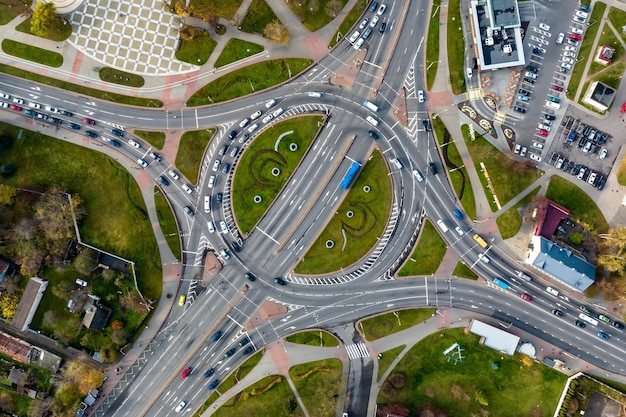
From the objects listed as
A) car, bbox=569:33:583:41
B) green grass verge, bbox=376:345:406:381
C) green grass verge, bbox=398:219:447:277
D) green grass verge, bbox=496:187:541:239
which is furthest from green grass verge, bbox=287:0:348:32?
green grass verge, bbox=376:345:406:381

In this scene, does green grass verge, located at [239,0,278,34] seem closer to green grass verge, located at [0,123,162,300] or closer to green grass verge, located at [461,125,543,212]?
green grass verge, located at [0,123,162,300]

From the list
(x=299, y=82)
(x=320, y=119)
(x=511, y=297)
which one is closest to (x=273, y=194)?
(x=320, y=119)

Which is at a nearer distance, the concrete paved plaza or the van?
the van

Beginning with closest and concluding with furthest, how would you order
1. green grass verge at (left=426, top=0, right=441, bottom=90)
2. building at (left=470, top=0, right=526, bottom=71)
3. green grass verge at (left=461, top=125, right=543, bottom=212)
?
building at (left=470, top=0, right=526, bottom=71), green grass verge at (left=461, top=125, right=543, bottom=212), green grass verge at (left=426, top=0, right=441, bottom=90)

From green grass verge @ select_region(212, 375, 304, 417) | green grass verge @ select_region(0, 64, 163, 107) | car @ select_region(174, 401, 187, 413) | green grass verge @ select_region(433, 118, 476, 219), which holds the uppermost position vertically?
green grass verge @ select_region(433, 118, 476, 219)

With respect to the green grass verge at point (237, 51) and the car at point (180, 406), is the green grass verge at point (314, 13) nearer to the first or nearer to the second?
the green grass verge at point (237, 51)

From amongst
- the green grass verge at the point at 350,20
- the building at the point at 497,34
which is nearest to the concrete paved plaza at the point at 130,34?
the green grass verge at the point at 350,20
